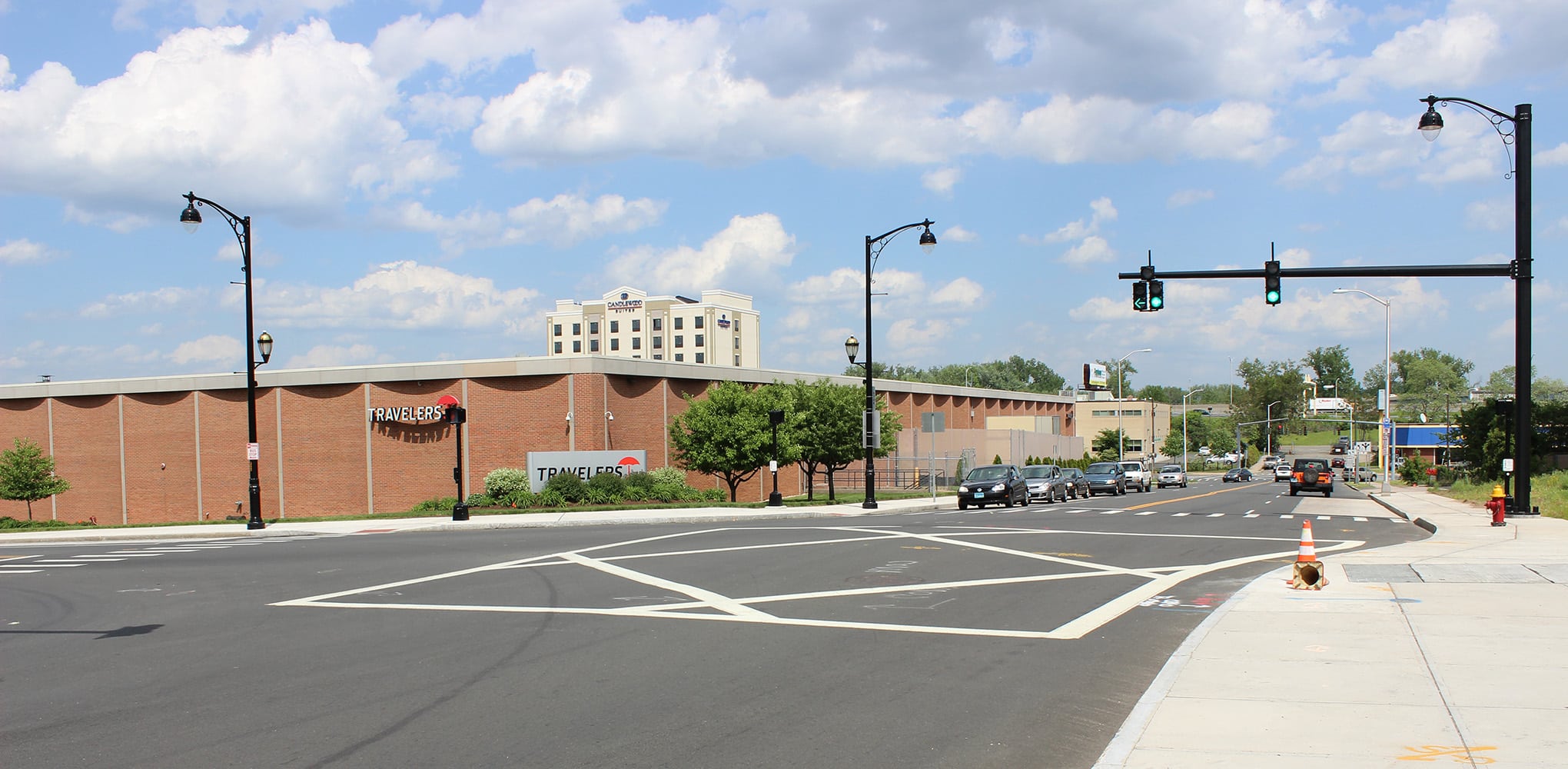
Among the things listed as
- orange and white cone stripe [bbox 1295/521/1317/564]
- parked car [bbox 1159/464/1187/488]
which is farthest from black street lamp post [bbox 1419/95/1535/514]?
parked car [bbox 1159/464/1187/488]

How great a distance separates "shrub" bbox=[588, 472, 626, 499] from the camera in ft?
114

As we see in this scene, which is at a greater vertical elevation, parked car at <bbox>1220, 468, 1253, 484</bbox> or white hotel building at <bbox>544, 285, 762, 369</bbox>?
white hotel building at <bbox>544, 285, 762, 369</bbox>

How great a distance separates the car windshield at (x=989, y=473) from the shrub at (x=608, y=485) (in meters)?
11.4

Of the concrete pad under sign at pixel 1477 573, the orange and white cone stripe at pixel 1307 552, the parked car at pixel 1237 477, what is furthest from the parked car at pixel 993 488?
the parked car at pixel 1237 477

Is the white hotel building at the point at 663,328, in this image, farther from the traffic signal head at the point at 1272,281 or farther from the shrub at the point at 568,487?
the traffic signal head at the point at 1272,281

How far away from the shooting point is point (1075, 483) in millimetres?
44094

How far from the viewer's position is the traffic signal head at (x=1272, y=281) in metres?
25.3

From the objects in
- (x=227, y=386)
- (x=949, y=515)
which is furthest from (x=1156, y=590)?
(x=227, y=386)

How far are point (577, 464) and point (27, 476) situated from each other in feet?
77.7

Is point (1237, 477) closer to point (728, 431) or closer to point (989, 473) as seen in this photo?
point (989, 473)

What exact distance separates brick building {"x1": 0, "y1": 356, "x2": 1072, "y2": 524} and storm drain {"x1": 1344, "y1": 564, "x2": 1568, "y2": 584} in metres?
29.8

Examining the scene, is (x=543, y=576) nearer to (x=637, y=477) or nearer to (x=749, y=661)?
(x=749, y=661)

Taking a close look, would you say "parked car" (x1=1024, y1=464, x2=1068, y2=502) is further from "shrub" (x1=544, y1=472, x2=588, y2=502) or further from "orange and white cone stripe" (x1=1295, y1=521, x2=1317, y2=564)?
"orange and white cone stripe" (x1=1295, y1=521, x2=1317, y2=564)

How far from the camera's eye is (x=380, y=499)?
42.8m
